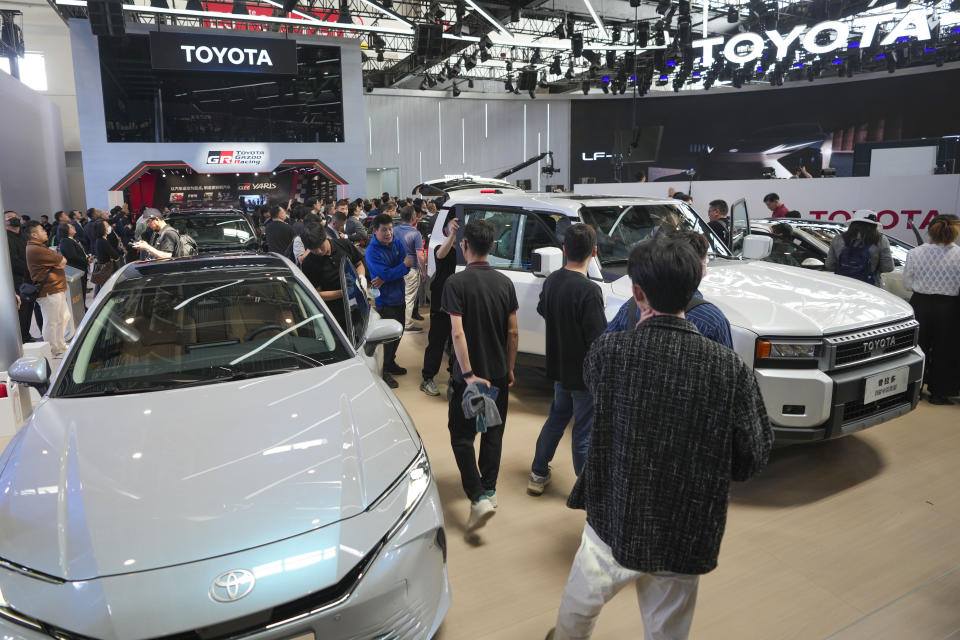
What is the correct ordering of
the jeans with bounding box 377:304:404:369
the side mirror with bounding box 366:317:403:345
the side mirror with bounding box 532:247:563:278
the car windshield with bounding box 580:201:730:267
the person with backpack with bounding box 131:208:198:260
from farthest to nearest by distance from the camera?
the person with backpack with bounding box 131:208:198:260
the jeans with bounding box 377:304:404:369
the car windshield with bounding box 580:201:730:267
the side mirror with bounding box 532:247:563:278
the side mirror with bounding box 366:317:403:345

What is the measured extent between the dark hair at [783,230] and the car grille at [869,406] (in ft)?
11.7

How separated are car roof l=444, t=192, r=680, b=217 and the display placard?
1384cm

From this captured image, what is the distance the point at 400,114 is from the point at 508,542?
25.5m

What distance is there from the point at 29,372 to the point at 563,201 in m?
3.71

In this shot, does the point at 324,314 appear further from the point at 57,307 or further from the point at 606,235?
the point at 57,307

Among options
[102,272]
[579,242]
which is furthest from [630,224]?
[102,272]

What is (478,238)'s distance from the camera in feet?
10.7

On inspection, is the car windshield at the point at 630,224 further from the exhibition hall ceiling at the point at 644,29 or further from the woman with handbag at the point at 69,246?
the exhibition hall ceiling at the point at 644,29

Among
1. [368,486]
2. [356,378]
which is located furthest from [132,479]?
[356,378]

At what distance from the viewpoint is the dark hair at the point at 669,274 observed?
1569 mm

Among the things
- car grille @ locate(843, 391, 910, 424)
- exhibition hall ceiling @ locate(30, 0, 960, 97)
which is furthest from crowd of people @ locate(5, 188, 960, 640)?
exhibition hall ceiling @ locate(30, 0, 960, 97)

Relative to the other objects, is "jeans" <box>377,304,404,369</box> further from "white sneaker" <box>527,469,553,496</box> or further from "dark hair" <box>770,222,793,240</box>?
"dark hair" <box>770,222,793,240</box>

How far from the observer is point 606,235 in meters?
4.78

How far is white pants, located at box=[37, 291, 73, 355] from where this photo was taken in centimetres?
691
